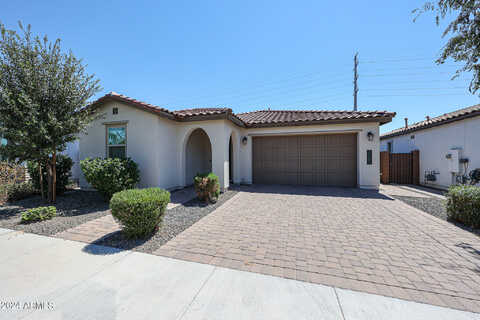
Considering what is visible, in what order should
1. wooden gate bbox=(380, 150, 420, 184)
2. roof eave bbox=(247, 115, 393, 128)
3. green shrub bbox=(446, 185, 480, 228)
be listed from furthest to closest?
1. wooden gate bbox=(380, 150, 420, 184)
2. roof eave bbox=(247, 115, 393, 128)
3. green shrub bbox=(446, 185, 480, 228)

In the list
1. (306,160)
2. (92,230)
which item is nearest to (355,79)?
(306,160)

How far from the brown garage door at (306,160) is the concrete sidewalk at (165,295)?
25.3 ft

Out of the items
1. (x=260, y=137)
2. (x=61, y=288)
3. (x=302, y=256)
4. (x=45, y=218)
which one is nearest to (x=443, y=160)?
(x=260, y=137)

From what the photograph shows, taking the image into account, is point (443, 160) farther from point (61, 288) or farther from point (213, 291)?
point (61, 288)

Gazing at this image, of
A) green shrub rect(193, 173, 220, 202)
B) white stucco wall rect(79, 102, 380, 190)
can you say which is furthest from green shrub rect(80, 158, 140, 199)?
green shrub rect(193, 173, 220, 202)

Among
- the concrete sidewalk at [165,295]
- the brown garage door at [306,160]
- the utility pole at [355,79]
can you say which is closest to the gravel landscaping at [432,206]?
the brown garage door at [306,160]

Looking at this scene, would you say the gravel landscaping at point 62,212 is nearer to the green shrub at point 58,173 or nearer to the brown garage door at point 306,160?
the green shrub at point 58,173

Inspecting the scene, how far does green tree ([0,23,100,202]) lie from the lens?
5262 millimetres

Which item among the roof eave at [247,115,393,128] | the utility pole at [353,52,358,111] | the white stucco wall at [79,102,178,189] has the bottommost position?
the white stucco wall at [79,102,178,189]

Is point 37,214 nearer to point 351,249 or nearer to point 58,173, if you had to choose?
point 58,173

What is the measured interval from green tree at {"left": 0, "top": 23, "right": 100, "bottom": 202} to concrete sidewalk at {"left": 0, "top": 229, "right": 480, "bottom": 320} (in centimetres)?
423

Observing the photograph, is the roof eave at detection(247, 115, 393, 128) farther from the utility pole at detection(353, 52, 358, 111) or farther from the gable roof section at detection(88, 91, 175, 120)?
the utility pole at detection(353, 52, 358, 111)

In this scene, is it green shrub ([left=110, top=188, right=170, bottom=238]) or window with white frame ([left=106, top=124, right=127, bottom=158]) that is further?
window with white frame ([left=106, top=124, right=127, bottom=158])

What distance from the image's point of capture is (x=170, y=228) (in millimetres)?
4180
